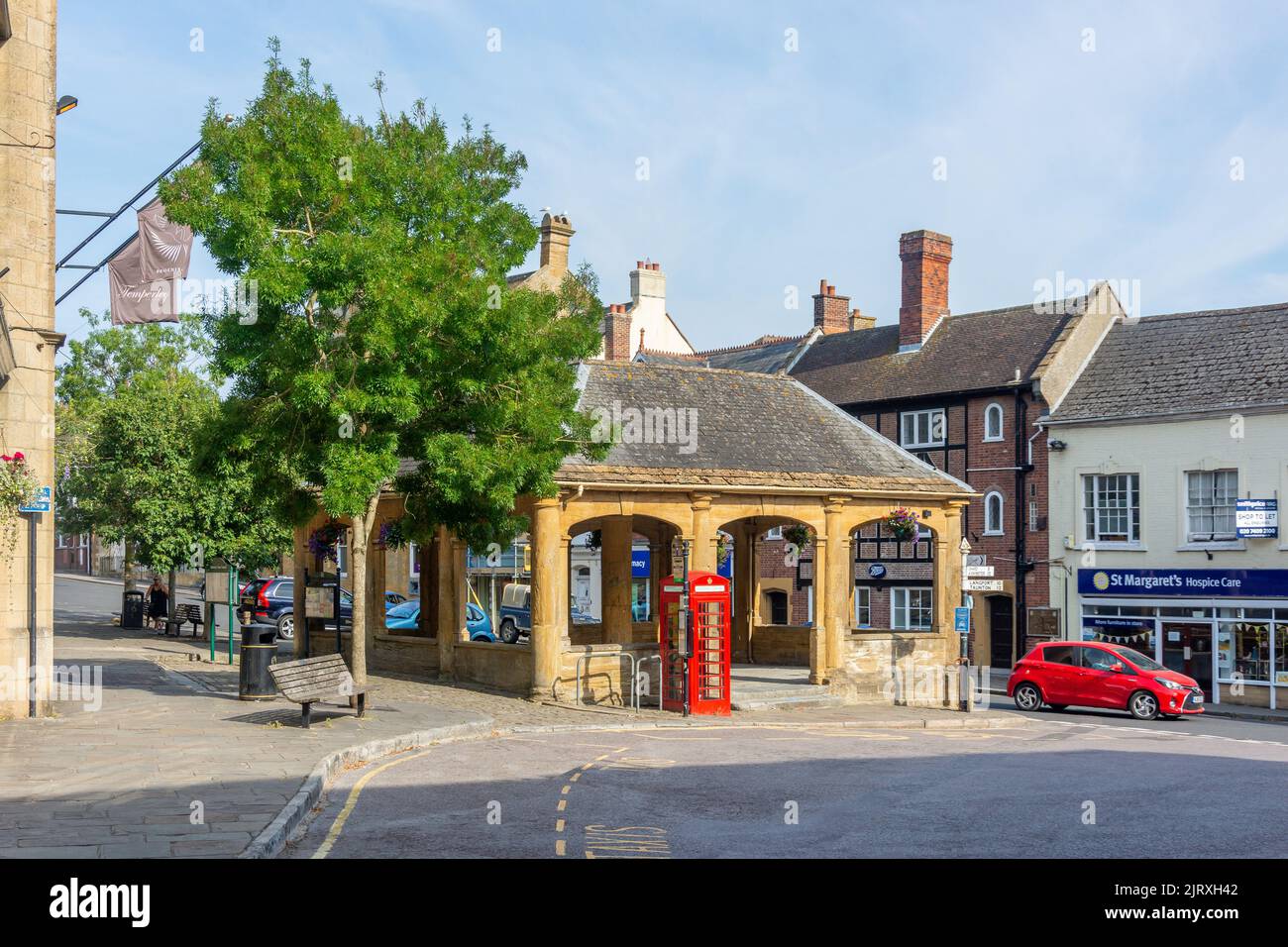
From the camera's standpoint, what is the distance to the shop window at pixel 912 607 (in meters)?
42.3

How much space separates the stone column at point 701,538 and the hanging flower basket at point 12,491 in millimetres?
11842

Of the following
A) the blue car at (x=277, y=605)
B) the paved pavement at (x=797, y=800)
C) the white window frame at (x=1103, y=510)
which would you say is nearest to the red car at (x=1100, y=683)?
the paved pavement at (x=797, y=800)

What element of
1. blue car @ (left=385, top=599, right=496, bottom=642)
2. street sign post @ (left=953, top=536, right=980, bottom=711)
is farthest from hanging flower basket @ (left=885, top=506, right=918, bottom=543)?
blue car @ (left=385, top=599, right=496, bottom=642)

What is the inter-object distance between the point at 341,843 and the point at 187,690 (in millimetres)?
12945

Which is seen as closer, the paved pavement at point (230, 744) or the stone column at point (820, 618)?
the paved pavement at point (230, 744)

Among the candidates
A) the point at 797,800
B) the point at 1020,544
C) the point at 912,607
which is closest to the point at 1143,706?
the point at 1020,544

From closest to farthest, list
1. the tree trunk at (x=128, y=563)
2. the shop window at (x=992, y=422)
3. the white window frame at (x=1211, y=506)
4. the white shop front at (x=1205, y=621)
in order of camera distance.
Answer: the white shop front at (x=1205, y=621) → the white window frame at (x=1211, y=506) → the shop window at (x=992, y=422) → the tree trunk at (x=128, y=563)

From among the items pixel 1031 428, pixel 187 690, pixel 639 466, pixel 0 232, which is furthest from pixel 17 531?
pixel 1031 428

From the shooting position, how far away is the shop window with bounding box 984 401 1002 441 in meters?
40.5

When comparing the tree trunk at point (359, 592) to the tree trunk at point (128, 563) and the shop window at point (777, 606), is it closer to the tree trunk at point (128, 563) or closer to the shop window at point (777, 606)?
the tree trunk at point (128, 563)

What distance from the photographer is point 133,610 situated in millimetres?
41812

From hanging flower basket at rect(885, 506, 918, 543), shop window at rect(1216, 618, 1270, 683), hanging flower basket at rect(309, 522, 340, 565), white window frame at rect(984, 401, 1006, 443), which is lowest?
shop window at rect(1216, 618, 1270, 683)

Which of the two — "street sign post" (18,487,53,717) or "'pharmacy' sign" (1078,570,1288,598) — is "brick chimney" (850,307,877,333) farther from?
"street sign post" (18,487,53,717)

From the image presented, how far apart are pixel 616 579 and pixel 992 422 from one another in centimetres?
1744
